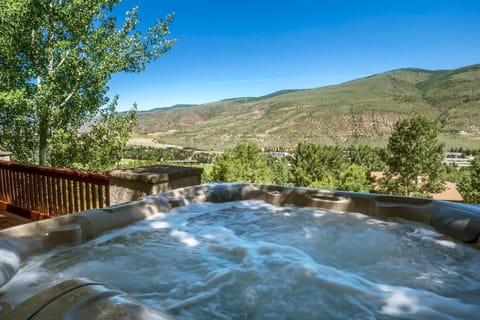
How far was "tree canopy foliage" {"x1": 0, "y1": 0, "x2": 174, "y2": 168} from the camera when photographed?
483 cm

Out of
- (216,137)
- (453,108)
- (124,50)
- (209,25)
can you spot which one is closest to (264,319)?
(124,50)

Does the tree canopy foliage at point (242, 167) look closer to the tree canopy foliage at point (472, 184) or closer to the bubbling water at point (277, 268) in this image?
the tree canopy foliage at point (472, 184)

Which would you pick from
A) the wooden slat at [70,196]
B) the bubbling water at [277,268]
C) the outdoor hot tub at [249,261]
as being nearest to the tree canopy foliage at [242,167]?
the wooden slat at [70,196]

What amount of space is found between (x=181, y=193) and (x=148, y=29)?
4.76m

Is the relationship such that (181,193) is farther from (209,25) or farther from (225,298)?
(209,25)

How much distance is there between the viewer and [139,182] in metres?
2.63

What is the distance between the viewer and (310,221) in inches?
97.9

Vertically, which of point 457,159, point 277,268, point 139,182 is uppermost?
point 139,182

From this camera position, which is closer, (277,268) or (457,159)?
(277,268)

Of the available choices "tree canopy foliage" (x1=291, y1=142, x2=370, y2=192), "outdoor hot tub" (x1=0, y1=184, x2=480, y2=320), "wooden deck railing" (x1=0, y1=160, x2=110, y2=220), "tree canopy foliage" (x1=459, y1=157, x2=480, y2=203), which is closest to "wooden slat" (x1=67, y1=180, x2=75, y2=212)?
"wooden deck railing" (x1=0, y1=160, x2=110, y2=220)

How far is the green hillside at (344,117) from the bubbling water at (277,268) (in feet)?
120

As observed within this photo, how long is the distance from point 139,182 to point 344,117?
6255cm

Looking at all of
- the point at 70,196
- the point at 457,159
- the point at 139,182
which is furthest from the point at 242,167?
the point at 457,159

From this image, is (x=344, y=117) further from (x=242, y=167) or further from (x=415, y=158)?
(x=242, y=167)
